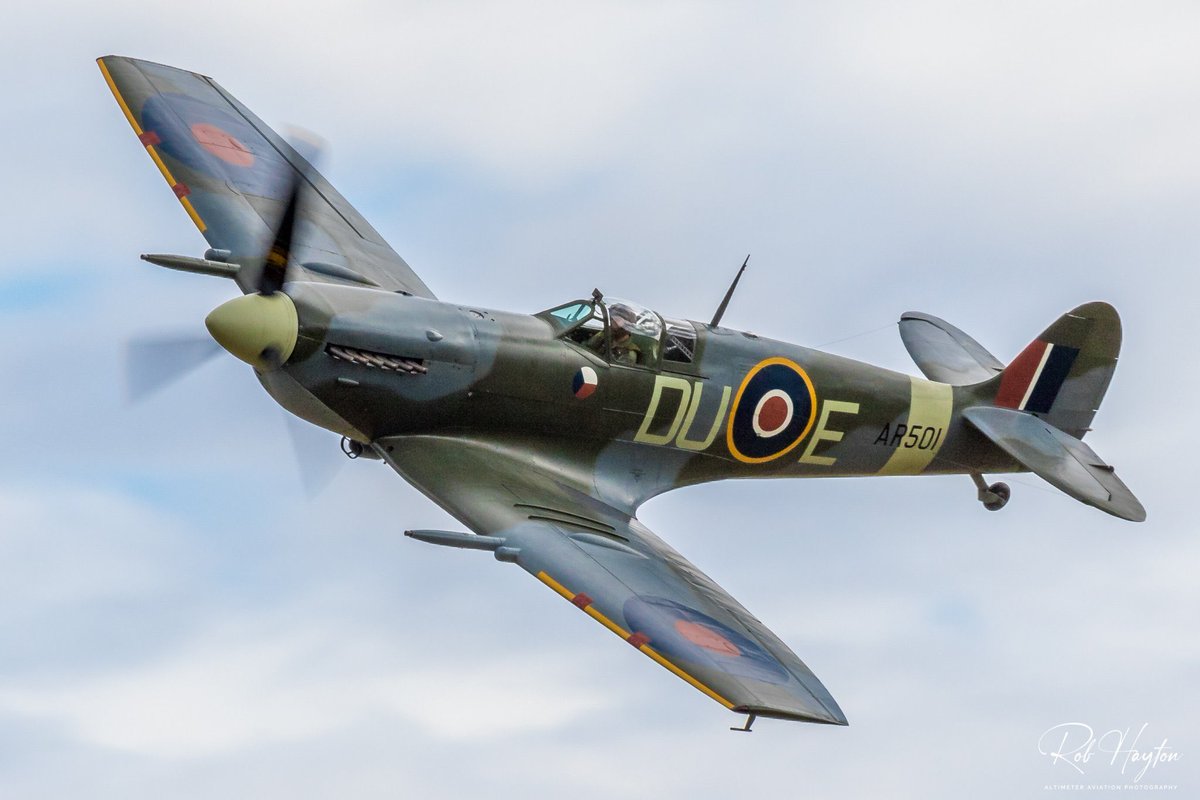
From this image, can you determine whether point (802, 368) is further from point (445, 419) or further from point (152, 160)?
point (152, 160)

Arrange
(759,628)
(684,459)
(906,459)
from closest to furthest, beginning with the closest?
(759,628)
(684,459)
(906,459)

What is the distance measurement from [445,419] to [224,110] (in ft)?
18.1

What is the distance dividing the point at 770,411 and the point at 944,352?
333 centimetres

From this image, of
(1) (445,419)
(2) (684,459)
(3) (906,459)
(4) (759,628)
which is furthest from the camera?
(3) (906,459)

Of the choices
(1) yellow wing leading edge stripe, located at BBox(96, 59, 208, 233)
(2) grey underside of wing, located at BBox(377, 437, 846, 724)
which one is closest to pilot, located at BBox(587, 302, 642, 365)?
(2) grey underside of wing, located at BBox(377, 437, 846, 724)

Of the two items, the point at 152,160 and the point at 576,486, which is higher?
the point at 152,160

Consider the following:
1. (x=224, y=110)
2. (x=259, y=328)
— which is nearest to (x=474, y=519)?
(x=259, y=328)

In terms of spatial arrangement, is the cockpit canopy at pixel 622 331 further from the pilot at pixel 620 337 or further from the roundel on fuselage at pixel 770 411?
the roundel on fuselage at pixel 770 411

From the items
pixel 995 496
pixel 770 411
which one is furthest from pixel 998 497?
pixel 770 411

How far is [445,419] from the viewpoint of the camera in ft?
55.8

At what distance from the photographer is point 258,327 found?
1595cm

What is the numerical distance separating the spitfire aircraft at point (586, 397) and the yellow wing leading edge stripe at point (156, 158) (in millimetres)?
28

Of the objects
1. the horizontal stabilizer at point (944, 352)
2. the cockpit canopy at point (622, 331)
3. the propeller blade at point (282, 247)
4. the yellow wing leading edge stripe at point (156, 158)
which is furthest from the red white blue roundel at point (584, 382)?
the horizontal stabilizer at point (944, 352)

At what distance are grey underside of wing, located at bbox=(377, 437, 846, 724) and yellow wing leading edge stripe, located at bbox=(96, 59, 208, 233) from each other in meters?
3.25
